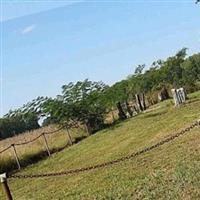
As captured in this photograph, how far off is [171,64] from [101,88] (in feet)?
44.1

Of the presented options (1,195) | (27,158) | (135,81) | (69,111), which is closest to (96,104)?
(69,111)

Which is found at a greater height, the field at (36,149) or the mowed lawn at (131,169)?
the field at (36,149)

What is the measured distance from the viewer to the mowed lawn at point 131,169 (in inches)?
420

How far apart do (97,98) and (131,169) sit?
17.9 m

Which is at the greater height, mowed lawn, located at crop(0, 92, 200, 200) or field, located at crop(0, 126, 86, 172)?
field, located at crop(0, 126, 86, 172)

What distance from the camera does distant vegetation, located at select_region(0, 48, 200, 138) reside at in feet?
96.1

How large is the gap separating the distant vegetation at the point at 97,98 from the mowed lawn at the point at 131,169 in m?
5.00

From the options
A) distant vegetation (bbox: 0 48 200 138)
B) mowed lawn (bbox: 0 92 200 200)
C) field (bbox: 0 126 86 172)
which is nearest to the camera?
mowed lawn (bbox: 0 92 200 200)

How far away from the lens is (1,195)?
17.2 metres

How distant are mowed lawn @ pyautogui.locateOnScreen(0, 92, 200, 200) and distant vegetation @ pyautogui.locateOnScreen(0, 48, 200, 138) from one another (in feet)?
16.4

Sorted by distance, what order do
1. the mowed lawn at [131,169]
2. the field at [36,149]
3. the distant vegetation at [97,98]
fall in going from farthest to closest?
the distant vegetation at [97,98] < the field at [36,149] < the mowed lawn at [131,169]

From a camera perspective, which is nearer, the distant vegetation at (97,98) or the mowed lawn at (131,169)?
the mowed lawn at (131,169)

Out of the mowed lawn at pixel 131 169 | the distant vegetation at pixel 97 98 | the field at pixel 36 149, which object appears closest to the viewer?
the mowed lawn at pixel 131 169

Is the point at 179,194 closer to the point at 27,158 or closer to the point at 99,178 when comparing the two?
the point at 99,178
